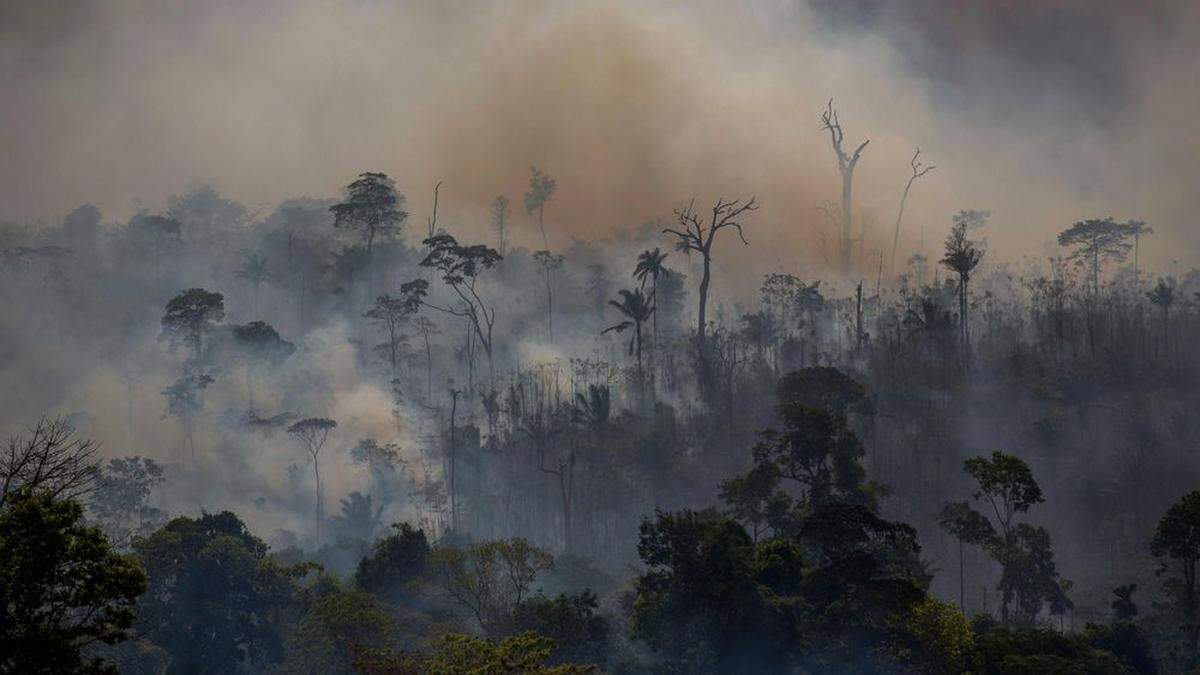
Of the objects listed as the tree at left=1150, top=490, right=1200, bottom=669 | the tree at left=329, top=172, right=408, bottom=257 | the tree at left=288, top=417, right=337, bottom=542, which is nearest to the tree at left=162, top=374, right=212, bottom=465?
the tree at left=288, top=417, right=337, bottom=542

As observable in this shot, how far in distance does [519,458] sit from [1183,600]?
2426 inches

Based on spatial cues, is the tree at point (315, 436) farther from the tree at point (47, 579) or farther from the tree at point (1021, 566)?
the tree at point (47, 579)

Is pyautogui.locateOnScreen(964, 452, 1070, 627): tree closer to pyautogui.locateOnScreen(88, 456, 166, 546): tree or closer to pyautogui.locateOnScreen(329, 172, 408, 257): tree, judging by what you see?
pyautogui.locateOnScreen(88, 456, 166, 546): tree

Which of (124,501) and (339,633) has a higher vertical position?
(124,501)

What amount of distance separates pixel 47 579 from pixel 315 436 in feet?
291

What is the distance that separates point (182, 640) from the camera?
203ft

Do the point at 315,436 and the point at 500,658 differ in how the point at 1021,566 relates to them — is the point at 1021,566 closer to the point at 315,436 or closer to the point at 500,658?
the point at 500,658

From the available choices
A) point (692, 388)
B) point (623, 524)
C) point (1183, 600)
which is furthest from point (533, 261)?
point (1183, 600)

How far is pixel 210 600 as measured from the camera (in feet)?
205

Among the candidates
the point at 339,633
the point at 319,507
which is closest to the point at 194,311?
the point at 319,507

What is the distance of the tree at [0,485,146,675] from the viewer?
2450cm

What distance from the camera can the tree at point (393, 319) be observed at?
12619cm

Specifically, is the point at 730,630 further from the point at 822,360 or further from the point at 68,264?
the point at 68,264

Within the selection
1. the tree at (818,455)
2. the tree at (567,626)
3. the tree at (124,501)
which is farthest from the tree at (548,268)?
the tree at (567,626)
